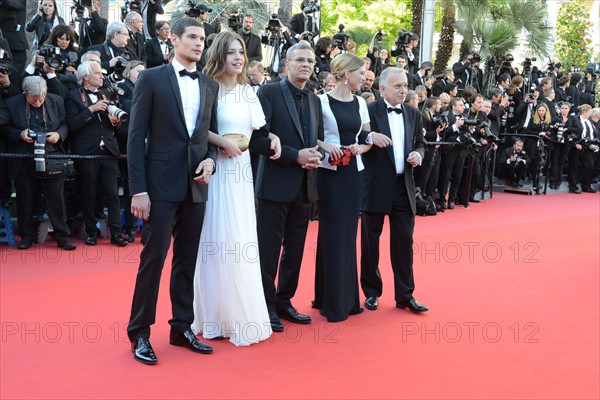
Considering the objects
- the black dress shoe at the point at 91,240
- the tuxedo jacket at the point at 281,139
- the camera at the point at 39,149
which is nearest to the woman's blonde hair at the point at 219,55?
the tuxedo jacket at the point at 281,139

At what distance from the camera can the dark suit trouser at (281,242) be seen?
4711mm

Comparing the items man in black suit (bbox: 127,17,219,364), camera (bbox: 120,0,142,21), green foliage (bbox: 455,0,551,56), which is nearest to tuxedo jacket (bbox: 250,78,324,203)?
man in black suit (bbox: 127,17,219,364)

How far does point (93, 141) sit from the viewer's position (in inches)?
283

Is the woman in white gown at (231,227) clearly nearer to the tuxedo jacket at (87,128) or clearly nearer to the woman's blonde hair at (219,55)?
the woman's blonde hair at (219,55)

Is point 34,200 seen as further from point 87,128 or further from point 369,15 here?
point 369,15

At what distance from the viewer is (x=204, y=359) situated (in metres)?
4.11

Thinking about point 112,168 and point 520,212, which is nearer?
point 112,168

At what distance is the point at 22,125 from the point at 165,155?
3.47m

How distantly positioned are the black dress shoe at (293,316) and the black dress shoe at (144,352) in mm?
1113

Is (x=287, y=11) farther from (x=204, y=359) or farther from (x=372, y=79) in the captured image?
(x=204, y=359)

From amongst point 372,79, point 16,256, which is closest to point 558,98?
point 372,79

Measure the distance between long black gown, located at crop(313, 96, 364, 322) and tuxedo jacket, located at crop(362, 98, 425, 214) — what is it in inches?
10.0

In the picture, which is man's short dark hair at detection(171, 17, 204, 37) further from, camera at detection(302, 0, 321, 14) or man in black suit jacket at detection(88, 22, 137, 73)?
camera at detection(302, 0, 321, 14)

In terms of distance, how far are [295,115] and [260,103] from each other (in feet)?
0.78
